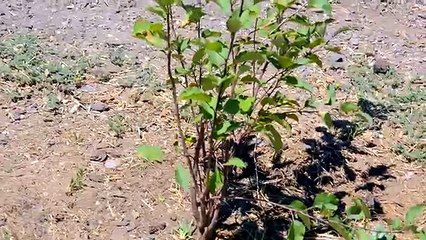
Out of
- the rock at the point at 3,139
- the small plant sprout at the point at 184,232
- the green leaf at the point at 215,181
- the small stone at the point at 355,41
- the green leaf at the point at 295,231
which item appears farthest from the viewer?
the small stone at the point at 355,41

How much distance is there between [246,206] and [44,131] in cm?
113

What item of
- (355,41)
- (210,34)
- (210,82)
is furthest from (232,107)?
(355,41)

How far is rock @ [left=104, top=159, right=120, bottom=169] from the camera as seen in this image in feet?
12.6

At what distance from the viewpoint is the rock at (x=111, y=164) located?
3.84 metres

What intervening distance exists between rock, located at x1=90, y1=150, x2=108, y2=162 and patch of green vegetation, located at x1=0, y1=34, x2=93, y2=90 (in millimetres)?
590

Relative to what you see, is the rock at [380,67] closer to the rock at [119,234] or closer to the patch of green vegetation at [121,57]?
the patch of green vegetation at [121,57]

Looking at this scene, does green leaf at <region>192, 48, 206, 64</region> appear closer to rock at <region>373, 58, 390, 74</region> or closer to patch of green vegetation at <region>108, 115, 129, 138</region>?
patch of green vegetation at <region>108, 115, 129, 138</region>

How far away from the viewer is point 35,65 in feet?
14.8

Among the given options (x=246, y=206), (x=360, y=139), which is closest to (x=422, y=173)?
(x=360, y=139)

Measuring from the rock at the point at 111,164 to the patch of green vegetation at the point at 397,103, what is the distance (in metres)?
1.42

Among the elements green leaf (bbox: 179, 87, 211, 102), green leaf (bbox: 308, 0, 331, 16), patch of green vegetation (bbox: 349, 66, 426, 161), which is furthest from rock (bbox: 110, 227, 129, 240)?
patch of green vegetation (bbox: 349, 66, 426, 161)

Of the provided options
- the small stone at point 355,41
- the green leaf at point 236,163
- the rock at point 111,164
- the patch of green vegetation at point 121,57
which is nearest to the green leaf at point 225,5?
the green leaf at point 236,163

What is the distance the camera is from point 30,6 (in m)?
5.21

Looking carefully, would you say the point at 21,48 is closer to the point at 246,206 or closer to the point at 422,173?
the point at 246,206
